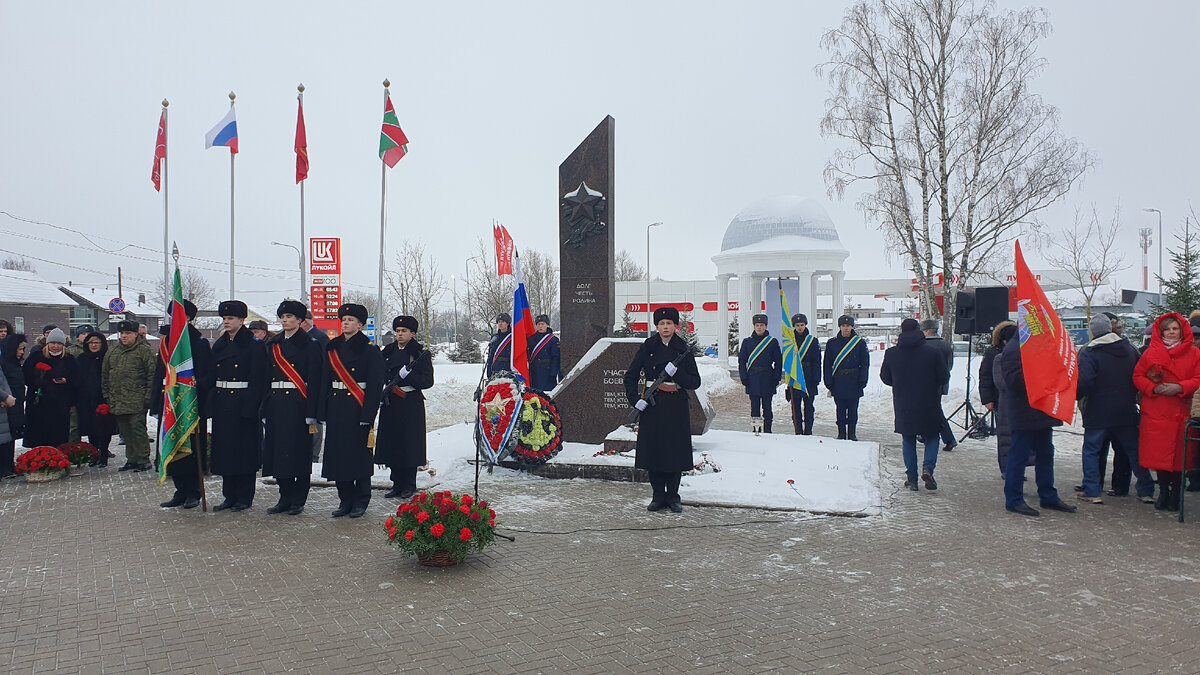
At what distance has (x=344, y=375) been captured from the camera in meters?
7.64

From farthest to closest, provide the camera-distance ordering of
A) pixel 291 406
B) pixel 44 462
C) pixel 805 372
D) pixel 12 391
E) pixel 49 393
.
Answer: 1. pixel 805 372
2. pixel 49 393
3. pixel 12 391
4. pixel 44 462
5. pixel 291 406

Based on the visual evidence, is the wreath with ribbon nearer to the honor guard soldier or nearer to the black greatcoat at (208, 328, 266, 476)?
the honor guard soldier

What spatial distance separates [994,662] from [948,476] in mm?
5986

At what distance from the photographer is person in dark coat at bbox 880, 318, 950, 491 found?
875cm

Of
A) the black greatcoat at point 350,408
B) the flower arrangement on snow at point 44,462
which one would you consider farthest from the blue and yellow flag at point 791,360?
the flower arrangement on snow at point 44,462

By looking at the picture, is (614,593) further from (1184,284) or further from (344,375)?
(1184,284)

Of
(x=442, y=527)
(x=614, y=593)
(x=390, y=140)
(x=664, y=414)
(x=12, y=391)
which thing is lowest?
(x=614, y=593)

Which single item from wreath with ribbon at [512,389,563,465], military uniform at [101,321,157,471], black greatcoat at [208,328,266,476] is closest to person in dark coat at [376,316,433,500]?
black greatcoat at [208,328,266,476]

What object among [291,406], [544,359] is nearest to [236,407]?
[291,406]

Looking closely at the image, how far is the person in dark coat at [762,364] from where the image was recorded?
12.6 m

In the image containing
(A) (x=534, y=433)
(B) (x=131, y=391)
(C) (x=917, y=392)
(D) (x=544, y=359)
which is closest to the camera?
(C) (x=917, y=392)

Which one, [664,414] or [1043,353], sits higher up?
[1043,353]

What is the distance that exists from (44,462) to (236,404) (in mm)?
3392

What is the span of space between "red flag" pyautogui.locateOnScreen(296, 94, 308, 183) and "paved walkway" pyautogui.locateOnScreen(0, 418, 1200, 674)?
44.6ft
